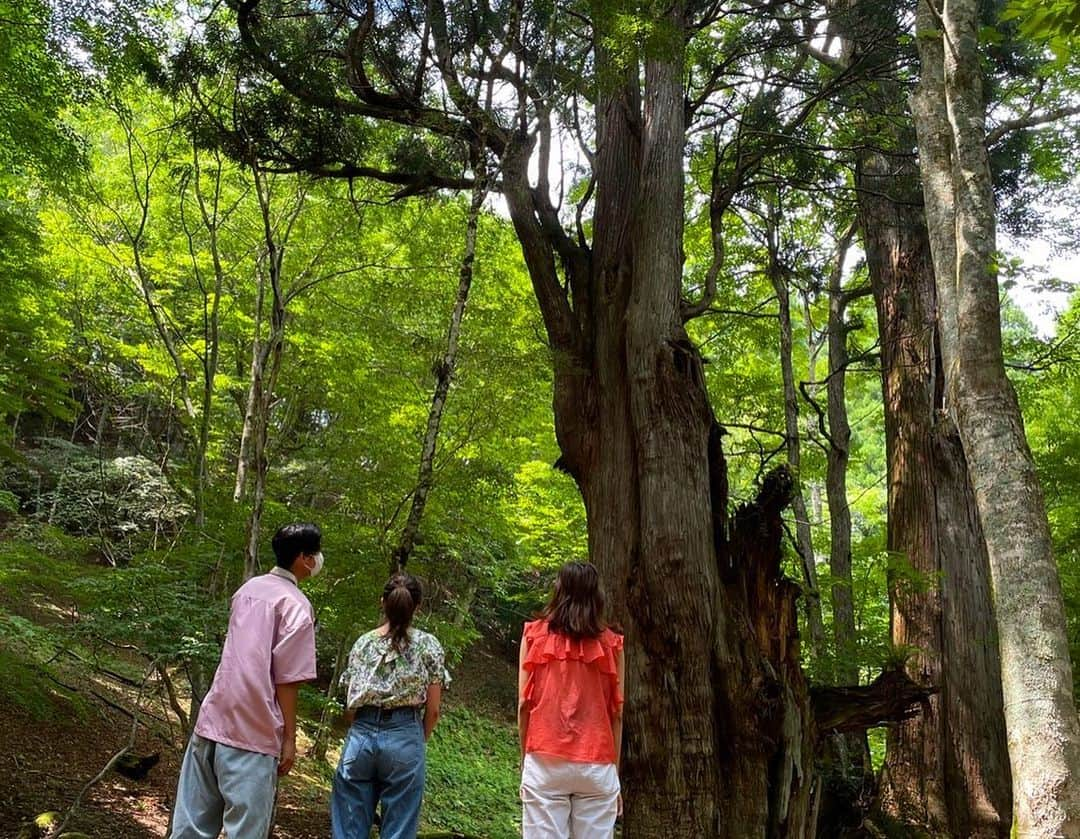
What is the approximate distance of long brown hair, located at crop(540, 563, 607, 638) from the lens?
10.6 feet

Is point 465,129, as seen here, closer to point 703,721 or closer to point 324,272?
point 324,272

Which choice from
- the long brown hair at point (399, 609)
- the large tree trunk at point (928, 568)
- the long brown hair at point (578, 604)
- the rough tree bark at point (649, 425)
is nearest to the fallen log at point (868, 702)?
the rough tree bark at point (649, 425)

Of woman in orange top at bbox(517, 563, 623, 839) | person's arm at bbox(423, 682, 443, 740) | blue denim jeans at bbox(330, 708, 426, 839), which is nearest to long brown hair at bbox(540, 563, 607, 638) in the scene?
woman in orange top at bbox(517, 563, 623, 839)

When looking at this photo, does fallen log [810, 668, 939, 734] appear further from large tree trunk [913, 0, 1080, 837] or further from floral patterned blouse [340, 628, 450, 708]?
floral patterned blouse [340, 628, 450, 708]

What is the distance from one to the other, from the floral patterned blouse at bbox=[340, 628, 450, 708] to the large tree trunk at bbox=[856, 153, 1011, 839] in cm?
424

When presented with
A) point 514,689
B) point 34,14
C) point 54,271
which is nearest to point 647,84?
point 34,14

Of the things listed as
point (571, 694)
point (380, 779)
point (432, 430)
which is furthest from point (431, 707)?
point (432, 430)

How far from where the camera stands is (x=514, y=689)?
1853 centimetres

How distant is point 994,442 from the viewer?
3.48 m

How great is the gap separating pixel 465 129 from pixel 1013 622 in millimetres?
5075

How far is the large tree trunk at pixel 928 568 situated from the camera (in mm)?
6547

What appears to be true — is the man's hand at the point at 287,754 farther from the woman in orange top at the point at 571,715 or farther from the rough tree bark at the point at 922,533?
the rough tree bark at the point at 922,533

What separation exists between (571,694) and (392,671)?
2.57ft

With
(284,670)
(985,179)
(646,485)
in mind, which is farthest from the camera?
(646,485)
